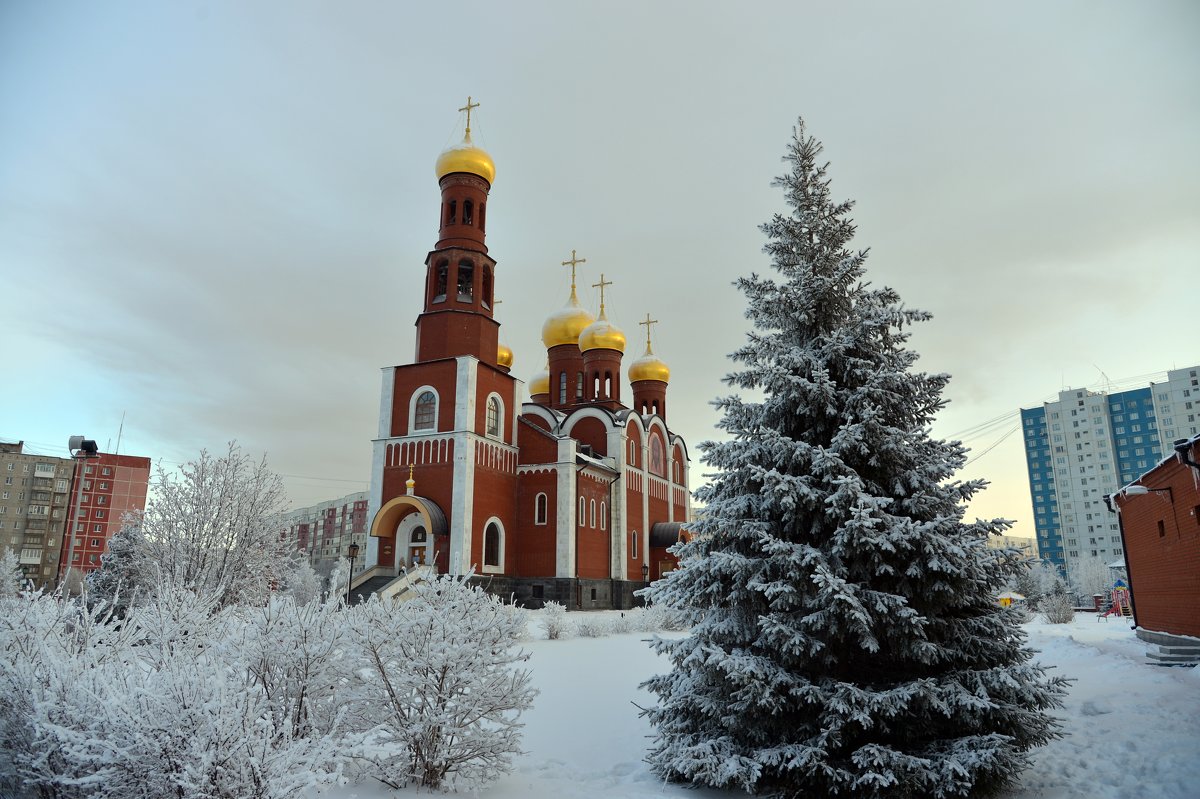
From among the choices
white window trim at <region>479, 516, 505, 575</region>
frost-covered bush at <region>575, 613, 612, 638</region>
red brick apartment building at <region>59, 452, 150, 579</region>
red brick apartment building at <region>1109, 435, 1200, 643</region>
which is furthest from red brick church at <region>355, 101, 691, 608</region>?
red brick apartment building at <region>59, 452, 150, 579</region>

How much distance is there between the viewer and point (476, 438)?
2369 centimetres

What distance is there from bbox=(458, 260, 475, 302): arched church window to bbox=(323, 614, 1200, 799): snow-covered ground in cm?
1718

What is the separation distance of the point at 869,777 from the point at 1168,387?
66.8 meters

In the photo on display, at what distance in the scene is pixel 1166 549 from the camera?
36.7ft

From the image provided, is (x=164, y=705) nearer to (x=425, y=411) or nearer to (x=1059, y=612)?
(x=425, y=411)

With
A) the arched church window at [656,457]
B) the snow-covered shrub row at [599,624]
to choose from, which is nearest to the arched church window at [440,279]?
the snow-covered shrub row at [599,624]

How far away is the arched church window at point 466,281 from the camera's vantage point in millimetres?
24969

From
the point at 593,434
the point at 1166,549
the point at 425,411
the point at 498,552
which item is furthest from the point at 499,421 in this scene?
the point at 1166,549

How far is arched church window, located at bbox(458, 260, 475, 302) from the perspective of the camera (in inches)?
983

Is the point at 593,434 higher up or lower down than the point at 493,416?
higher up

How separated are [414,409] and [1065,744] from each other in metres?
20.8

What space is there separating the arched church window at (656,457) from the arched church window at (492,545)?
Answer: 422 inches

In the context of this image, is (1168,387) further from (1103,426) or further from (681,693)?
(681,693)

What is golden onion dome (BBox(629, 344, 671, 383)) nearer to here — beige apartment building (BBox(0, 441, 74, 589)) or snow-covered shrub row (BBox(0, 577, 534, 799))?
snow-covered shrub row (BBox(0, 577, 534, 799))
